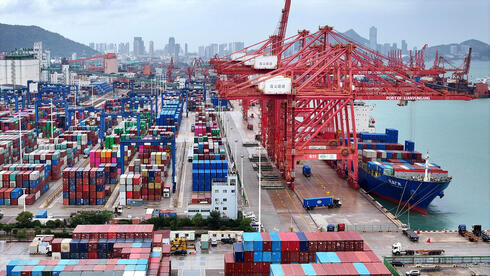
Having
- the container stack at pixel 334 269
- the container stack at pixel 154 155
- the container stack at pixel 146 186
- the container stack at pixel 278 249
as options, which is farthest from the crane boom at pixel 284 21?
the container stack at pixel 334 269

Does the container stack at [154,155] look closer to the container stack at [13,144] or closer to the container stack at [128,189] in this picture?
the container stack at [128,189]

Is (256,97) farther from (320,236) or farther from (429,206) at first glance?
(320,236)

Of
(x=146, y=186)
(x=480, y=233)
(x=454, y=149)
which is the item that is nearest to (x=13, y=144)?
(x=146, y=186)

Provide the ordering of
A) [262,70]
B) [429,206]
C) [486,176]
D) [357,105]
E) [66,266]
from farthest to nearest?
[357,105]
[262,70]
[486,176]
[429,206]
[66,266]

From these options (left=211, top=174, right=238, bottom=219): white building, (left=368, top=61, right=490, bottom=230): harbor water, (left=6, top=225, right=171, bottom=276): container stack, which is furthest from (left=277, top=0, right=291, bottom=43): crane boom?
(left=6, top=225, right=171, bottom=276): container stack

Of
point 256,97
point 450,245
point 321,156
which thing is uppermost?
point 256,97

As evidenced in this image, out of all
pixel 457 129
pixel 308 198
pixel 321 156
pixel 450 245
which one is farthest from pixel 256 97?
pixel 457 129

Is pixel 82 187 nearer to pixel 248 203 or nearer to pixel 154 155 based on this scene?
pixel 154 155
